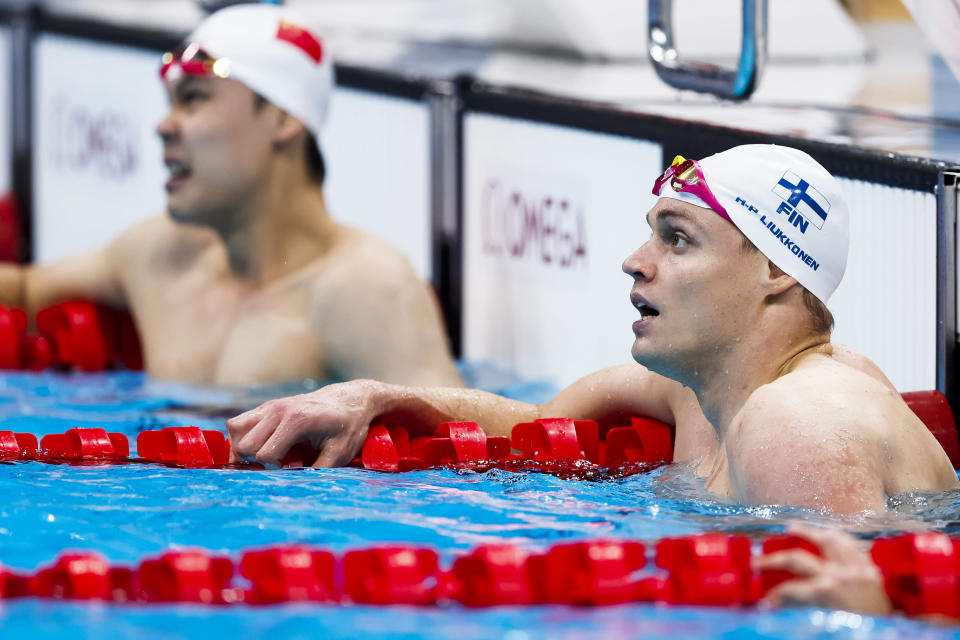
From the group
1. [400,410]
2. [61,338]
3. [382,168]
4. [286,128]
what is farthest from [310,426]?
[382,168]

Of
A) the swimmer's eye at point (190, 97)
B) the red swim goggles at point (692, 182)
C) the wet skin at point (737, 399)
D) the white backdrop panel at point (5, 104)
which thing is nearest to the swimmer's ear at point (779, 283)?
the wet skin at point (737, 399)

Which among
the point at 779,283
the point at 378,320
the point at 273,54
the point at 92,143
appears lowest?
the point at 378,320

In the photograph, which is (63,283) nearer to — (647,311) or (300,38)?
(300,38)

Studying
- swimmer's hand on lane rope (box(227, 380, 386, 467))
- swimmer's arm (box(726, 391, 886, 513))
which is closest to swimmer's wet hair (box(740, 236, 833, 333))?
swimmer's arm (box(726, 391, 886, 513))

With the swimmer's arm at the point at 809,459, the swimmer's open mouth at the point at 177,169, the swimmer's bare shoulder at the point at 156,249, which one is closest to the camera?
the swimmer's arm at the point at 809,459

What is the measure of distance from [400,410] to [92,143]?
3.56 m

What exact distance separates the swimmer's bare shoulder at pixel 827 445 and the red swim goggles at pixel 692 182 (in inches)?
13.5

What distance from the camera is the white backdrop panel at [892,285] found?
333 centimetres

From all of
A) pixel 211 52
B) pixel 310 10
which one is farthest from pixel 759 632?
pixel 310 10

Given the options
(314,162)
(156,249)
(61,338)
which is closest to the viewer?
(314,162)

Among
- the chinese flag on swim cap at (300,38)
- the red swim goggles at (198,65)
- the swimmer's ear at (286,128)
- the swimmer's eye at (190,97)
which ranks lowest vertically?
the swimmer's ear at (286,128)

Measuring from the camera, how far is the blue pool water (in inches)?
80.4

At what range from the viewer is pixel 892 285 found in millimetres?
Result: 3455

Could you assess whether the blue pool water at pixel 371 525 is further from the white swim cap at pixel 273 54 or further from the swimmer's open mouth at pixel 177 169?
the white swim cap at pixel 273 54
